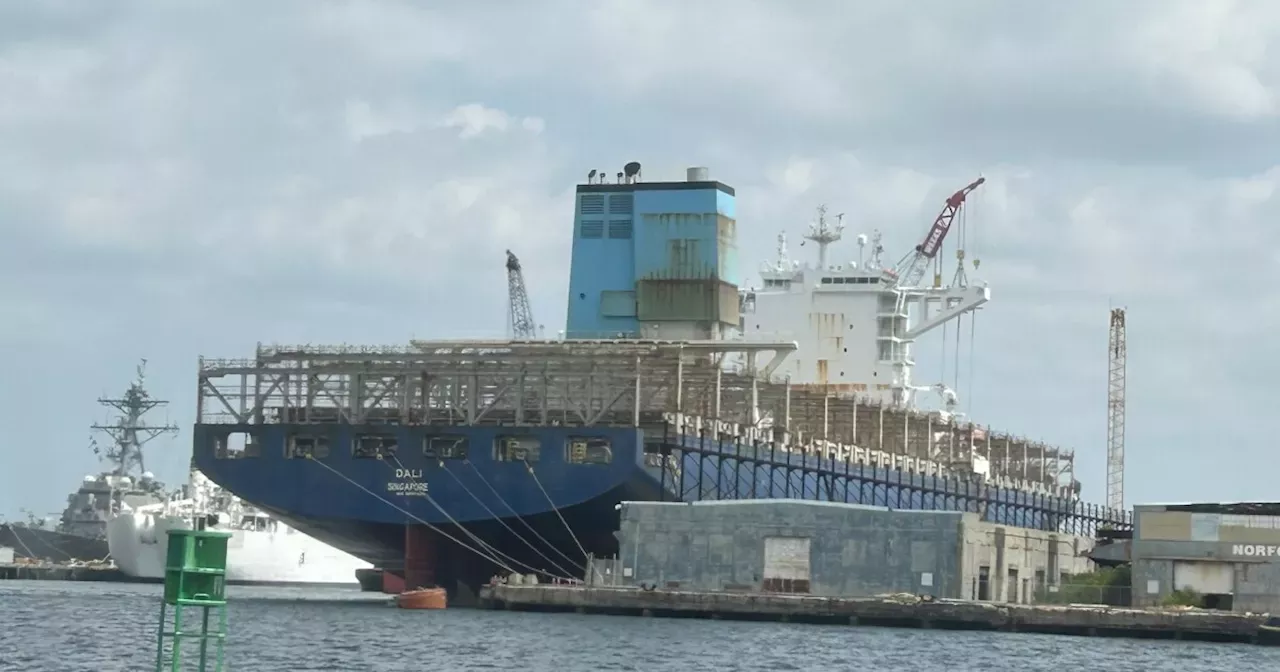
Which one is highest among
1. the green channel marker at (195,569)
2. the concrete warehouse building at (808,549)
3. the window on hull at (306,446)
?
the window on hull at (306,446)

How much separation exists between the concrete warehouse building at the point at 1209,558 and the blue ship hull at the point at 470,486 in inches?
588

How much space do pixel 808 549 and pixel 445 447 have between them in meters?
12.8

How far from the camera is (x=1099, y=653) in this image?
57875 millimetres

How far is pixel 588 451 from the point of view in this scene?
2945 inches

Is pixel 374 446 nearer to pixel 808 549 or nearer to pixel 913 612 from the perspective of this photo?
pixel 808 549

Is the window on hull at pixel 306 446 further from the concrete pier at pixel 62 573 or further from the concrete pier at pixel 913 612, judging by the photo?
the concrete pier at pixel 62 573

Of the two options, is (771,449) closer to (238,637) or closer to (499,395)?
(499,395)

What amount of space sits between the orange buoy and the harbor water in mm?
849

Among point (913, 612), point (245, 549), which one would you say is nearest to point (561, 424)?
point (913, 612)

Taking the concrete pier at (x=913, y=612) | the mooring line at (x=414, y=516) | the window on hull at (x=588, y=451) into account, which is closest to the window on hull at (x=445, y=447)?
the mooring line at (x=414, y=516)

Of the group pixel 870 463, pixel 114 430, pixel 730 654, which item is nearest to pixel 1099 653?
pixel 730 654

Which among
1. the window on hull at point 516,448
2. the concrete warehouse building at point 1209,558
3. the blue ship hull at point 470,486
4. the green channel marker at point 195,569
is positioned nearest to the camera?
the green channel marker at point 195,569

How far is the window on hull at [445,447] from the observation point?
74.7 metres

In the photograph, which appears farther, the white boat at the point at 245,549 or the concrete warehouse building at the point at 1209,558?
the white boat at the point at 245,549
